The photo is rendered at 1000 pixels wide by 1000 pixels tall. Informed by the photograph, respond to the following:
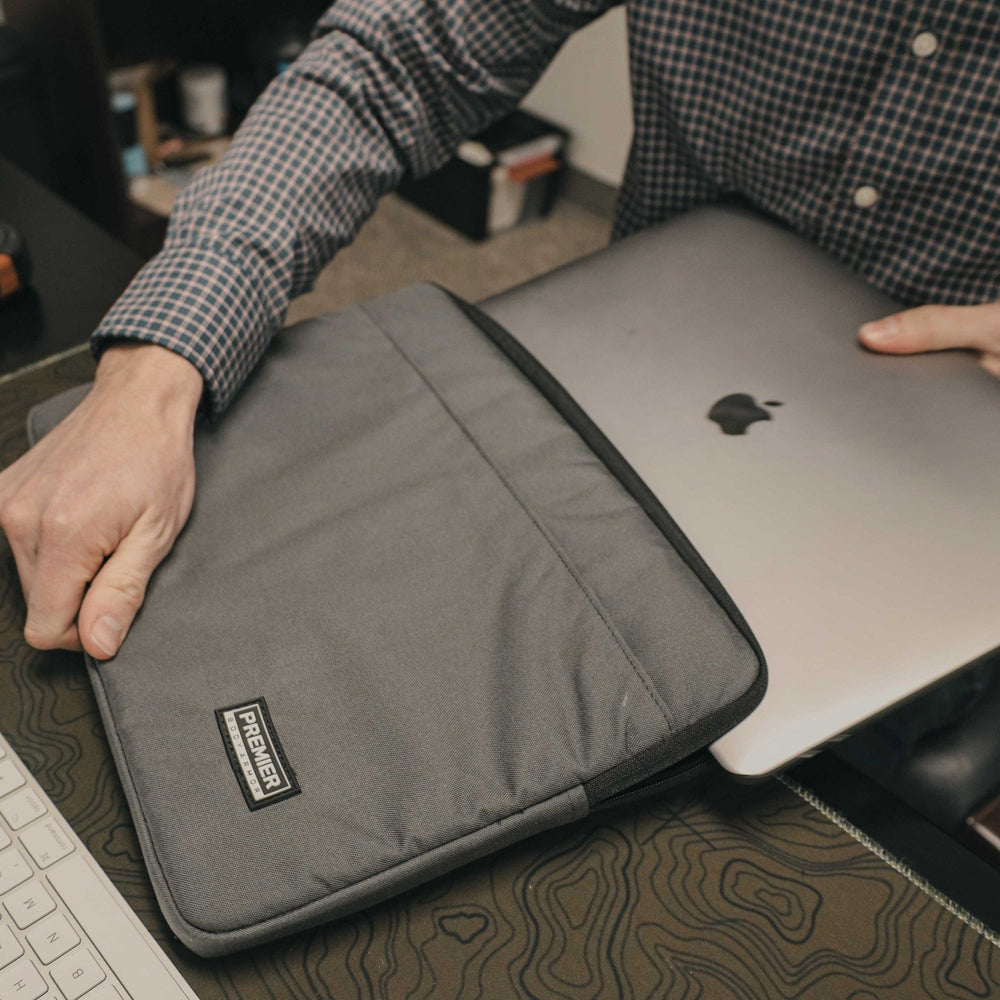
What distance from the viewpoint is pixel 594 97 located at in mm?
1906

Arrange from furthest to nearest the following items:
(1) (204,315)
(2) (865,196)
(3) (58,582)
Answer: (2) (865,196), (1) (204,315), (3) (58,582)

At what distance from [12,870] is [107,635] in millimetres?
112

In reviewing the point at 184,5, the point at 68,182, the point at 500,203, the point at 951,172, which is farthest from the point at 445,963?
the point at 184,5

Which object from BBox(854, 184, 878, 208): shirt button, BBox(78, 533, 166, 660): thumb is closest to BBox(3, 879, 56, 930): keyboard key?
BBox(78, 533, 166, 660): thumb

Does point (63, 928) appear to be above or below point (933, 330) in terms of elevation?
below

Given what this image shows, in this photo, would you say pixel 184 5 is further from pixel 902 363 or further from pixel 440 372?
pixel 902 363

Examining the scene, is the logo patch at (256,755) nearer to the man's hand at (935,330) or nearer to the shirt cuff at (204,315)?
the shirt cuff at (204,315)

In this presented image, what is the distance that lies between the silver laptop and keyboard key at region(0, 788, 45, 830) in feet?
1.08

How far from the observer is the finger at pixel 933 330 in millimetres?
597

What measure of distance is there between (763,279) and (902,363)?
0.38 feet

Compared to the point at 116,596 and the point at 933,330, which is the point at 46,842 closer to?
the point at 116,596

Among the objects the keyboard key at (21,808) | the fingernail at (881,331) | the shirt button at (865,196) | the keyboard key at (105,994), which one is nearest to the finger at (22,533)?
the keyboard key at (21,808)

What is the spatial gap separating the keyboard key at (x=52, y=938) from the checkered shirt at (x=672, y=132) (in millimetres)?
300

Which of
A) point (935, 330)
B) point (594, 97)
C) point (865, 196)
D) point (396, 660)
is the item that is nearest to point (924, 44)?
point (865, 196)
